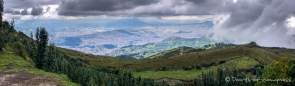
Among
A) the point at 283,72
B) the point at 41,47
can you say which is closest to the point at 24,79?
the point at 41,47

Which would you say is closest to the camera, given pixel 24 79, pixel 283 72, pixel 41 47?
pixel 283 72

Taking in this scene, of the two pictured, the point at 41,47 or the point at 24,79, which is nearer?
the point at 24,79

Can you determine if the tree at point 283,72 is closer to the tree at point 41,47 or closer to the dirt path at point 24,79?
the dirt path at point 24,79

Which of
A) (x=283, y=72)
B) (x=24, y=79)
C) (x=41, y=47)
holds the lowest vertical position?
(x=24, y=79)

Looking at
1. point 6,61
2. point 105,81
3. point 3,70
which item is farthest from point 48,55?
point 105,81

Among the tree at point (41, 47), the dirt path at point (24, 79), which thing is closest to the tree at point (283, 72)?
the dirt path at point (24, 79)

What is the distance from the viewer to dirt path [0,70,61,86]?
5953cm

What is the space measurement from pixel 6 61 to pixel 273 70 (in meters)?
86.6

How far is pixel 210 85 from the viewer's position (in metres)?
188

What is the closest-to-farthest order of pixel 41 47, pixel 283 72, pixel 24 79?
1. pixel 283 72
2. pixel 24 79
3. pixel 41 47

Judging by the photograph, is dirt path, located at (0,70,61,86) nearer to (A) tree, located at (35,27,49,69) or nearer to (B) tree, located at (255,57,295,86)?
(A) tree, located at (35,27,49,69)

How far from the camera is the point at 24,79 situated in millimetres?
63875

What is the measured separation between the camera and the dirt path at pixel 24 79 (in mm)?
59531

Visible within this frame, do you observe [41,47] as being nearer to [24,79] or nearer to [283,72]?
[24,79]
